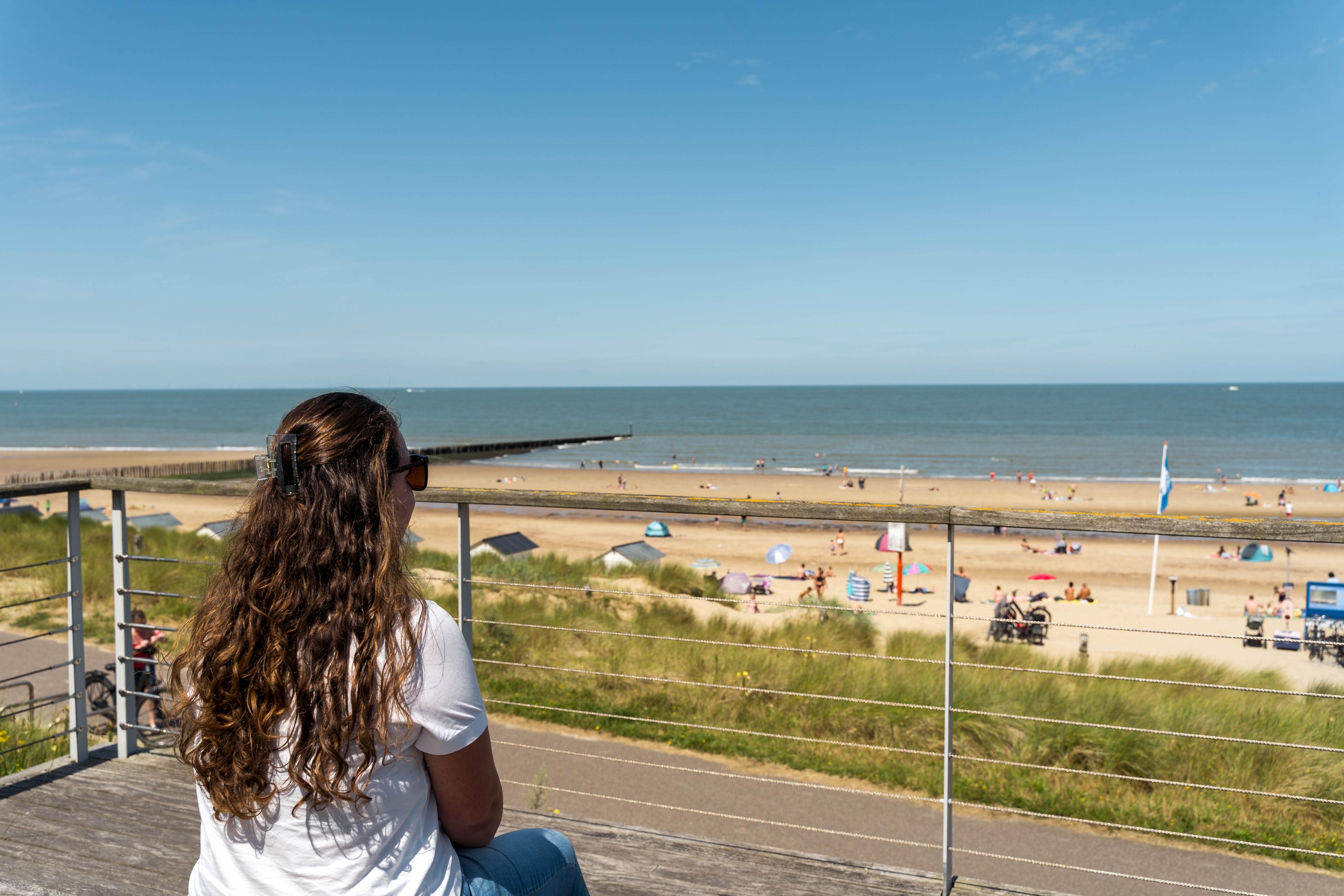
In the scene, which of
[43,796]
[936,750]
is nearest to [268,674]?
[43,796]

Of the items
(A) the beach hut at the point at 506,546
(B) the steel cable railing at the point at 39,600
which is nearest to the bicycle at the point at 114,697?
(B) the steel cable railing at the point at 39,600

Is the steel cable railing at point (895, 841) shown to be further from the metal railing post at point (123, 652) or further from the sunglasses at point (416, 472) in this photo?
the sunglasses at point (416, 472)

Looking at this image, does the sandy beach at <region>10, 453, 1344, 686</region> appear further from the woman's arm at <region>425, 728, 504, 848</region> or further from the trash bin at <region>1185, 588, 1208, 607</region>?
the woman's arm at <region>425, 728, 504, 848</region>

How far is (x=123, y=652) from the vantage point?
3.66 m

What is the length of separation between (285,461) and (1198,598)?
17873 mm

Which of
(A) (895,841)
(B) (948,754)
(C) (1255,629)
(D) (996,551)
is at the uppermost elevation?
(B) (948,754)

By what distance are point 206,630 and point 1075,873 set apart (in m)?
3.72

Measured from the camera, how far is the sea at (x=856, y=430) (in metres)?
44.3

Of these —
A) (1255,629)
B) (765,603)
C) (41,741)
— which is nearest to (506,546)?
(765,603)

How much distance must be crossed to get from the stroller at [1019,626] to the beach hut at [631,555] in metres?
5.94

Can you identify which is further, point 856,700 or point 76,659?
point 856,700

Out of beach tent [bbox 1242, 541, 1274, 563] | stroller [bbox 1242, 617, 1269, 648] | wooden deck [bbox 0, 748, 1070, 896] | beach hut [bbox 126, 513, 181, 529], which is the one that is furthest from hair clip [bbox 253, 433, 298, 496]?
beach tent [bbox 1242, 541, 1274, 563]

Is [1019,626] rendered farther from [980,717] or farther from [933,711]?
[980,717]

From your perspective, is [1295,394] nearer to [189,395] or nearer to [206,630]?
[206,630]
